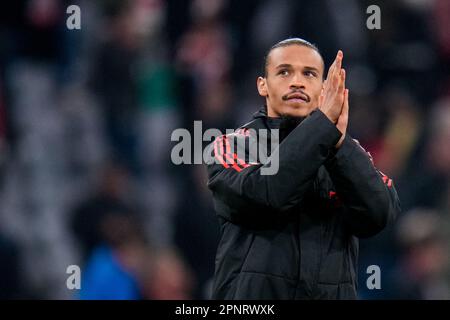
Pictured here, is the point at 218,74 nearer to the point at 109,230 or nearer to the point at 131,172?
the point at 131,172

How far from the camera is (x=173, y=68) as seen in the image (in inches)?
252

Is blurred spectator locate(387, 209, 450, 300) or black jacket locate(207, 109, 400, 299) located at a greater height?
black jacket locate(207, 109, 400, 299)

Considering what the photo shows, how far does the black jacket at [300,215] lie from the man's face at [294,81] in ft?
0.68

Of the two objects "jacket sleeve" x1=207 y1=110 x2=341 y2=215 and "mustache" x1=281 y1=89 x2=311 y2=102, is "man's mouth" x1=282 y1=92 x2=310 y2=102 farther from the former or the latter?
"jacket sleeve" x1=207 y1=110 x2=341 y2=215

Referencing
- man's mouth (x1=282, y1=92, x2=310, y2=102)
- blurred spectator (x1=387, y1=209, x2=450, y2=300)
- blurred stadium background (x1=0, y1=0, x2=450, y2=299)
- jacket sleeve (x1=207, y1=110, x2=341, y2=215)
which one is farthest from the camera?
blurred stadium background (x1=0, y1=0, x2=450, y2=299)

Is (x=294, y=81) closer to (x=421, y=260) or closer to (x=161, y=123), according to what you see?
(x=421, y=260)

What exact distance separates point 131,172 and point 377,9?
6.25 ft

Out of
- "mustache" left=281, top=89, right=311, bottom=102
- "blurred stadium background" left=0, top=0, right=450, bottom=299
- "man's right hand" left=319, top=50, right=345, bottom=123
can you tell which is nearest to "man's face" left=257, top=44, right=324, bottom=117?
"mustache" left=281, top=89, right=311, bottom=102

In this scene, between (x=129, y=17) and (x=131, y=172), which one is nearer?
(x=131, y=172)

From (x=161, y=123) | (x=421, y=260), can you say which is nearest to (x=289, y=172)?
(x=421, y=260)

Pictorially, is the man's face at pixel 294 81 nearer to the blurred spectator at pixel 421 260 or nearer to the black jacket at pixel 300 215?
the black jacket at pixel 300 215

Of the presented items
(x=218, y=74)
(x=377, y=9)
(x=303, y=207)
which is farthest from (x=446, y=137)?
(x=303, y=207)

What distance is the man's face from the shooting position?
114 inches

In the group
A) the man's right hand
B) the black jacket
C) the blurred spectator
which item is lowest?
the blurred spectator
